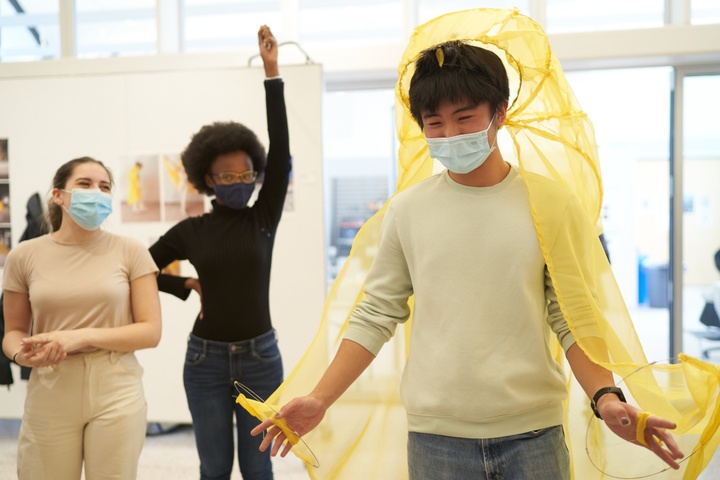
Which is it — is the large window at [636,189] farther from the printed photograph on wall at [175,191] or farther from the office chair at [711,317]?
the printed photograph on wall at [175,191]

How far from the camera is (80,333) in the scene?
1852 millimetres

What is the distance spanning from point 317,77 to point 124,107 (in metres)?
1.23

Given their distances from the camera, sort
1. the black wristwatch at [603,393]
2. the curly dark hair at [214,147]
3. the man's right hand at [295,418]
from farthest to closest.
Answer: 1. the curly dark hair at [214,147]
2. the man's right hand at [295,418]
3. the black wristwatch at [603,393]

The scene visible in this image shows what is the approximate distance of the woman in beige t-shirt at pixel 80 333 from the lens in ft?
6.10

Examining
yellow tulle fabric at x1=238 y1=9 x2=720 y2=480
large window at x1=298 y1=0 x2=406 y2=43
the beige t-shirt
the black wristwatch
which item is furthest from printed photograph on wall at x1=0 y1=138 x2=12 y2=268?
the black wristwatch

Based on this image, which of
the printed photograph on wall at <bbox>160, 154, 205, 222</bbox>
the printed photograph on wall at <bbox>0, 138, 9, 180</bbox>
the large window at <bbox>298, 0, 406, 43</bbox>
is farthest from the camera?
the large window at <bbox>298, 0, 406, 43</bbox>

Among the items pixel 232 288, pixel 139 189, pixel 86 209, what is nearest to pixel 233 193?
pixel 232 288

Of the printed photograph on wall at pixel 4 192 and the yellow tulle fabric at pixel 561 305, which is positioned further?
the printed photograph on wall at pixel 4 192

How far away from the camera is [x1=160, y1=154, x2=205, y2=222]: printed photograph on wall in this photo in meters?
3.74

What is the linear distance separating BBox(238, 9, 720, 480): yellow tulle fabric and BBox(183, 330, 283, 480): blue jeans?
0.55 metres

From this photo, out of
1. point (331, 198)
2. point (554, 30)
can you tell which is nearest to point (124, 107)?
point (331, 198)

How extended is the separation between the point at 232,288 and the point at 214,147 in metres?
0.55

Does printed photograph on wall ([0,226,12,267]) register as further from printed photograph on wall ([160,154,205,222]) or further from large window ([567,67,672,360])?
large window ([567,67,672,360])

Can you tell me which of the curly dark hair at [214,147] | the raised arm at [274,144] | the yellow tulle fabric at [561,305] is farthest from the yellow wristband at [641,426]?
the curly dark hair at [214,147]
